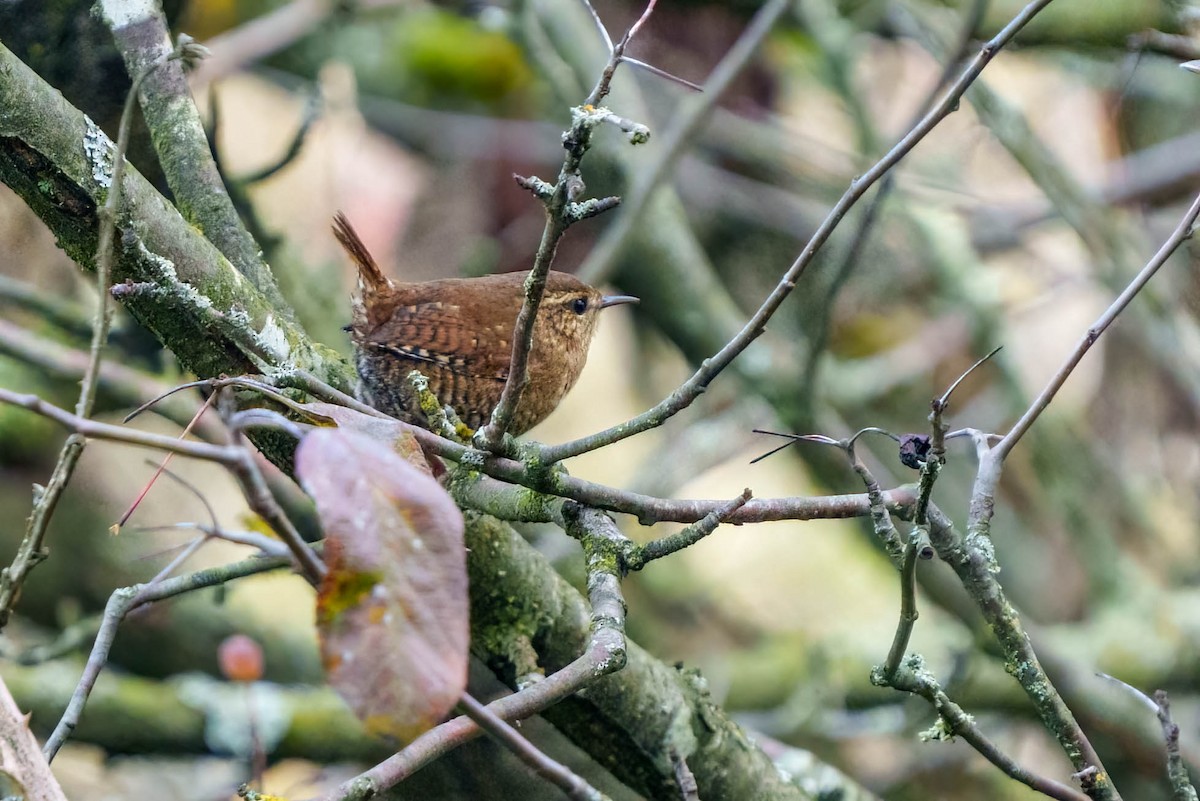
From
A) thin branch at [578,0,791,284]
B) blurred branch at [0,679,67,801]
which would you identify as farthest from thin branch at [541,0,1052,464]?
thin branch at [578,0,791,284]

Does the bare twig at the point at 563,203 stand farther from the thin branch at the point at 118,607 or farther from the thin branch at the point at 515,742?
the thin branch at the point at 515,742

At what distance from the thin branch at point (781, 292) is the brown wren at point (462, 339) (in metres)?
1.22

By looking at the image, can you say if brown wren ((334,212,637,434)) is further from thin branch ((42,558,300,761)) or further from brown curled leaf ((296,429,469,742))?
brown curled leaf ((296,429,469,742))

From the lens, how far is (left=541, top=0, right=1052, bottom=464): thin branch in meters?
1.41

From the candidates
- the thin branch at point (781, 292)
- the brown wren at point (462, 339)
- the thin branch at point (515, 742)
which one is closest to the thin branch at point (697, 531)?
the thin branch at point (781, 292)

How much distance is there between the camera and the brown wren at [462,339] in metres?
2.78

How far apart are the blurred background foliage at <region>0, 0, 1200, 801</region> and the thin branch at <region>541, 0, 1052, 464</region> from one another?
4.26 ft

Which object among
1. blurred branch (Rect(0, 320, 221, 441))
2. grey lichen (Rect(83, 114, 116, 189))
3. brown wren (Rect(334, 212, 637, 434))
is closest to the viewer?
grey lichen (Rect(83, 114, 116, 189))

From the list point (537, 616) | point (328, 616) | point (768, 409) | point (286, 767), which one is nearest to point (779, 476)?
point (768, 409)

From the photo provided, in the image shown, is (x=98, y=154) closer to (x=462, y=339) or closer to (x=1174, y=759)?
(x=462, y=339)

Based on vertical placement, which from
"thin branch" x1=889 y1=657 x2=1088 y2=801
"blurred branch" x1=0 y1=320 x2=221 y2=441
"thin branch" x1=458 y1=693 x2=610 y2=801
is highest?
"blurred branch" x1=0 y1=320 x2=221 y2=441

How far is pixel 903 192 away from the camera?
14.9 ft

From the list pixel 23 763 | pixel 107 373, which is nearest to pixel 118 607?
pixel 23 763

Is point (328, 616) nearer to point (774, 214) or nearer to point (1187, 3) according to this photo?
point (1187, 3)
